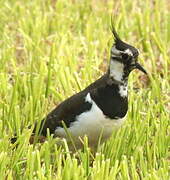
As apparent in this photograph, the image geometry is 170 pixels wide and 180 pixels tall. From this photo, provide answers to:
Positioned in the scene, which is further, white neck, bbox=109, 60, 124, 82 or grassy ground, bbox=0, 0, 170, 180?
white neck, bbox=109, 60, 124, 82

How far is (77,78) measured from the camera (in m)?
5.36

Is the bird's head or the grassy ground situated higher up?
the bird's head

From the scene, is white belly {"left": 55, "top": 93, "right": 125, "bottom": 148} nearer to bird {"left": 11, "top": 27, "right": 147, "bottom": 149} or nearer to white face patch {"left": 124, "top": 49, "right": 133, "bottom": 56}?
bird {"left": 11, "top": 27, "right": 147, "bottom": 149}

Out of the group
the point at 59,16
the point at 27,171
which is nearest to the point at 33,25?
A: the point at 59,16

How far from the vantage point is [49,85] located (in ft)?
17.5

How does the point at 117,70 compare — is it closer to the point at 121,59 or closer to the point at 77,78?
the point at 121,59

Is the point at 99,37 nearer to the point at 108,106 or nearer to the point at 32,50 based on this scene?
the point at 32,50

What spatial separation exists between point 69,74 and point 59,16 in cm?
150

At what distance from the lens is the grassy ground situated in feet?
13.9

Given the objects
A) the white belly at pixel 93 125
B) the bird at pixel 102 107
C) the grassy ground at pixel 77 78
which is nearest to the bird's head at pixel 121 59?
the bird at pixel 102 107

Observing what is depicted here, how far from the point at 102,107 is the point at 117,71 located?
25cm

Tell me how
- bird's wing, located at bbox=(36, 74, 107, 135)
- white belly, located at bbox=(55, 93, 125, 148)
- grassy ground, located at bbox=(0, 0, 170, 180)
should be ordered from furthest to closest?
bird's wing, located at bbox=(36, 74, 107, 135) < white belly, located at bbox=(55, 93, 125, 148) < grassy ground, located at bbox=(0, 0, 170, 180)

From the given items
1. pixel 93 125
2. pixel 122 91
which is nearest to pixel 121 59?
pixel 122 91

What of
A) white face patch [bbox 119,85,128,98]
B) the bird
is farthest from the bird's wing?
white face patch [bbox 119,85,128,98]
